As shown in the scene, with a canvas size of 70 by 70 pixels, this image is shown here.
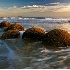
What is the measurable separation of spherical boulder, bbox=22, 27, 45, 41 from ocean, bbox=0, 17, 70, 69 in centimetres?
27

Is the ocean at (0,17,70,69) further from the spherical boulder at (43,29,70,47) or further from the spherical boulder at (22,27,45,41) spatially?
the spherical boulder at (22,27,45,41)

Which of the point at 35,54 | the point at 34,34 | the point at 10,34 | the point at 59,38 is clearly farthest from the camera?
the point at 10,34

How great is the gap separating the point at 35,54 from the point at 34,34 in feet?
3.65

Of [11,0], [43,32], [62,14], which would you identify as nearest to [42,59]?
[62,14]

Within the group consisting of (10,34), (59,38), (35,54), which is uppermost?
(10,34)

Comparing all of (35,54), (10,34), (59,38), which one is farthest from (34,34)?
(35,54)

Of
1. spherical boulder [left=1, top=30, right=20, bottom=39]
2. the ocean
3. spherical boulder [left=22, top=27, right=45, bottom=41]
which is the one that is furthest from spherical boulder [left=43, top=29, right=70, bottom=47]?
spherical boulder [left=1, top=30, right=20, bottom=39]

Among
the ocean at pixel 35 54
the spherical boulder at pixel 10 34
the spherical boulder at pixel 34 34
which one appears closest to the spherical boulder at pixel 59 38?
the ocean at pixel 35 54

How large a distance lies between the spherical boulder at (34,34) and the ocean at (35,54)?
0.27 m

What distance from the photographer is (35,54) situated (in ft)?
11.9

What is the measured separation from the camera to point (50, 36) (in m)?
4.16

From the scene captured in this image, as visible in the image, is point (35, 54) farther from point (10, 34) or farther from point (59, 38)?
point (10, 34)

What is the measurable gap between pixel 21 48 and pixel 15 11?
679mm

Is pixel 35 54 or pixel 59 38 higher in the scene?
pixel 59 38
